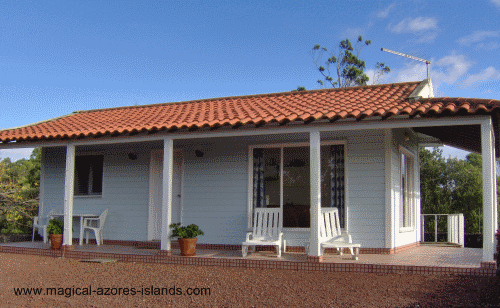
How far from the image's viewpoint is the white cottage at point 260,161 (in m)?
7.88

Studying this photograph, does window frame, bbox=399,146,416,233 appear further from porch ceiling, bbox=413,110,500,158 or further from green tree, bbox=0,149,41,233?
green tree, bbox=0,149,41,233

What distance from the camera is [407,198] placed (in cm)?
1055

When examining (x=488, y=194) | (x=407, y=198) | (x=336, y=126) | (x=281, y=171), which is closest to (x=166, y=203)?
(x=281, y=171)

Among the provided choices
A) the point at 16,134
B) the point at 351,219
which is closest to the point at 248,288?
the point at 351,219

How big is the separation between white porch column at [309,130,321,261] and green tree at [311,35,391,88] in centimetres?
2169

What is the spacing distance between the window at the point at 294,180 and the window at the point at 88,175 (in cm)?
414

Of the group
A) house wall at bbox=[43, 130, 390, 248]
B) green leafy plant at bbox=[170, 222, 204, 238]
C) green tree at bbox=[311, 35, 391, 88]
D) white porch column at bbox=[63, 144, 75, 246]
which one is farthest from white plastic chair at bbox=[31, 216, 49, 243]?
green tree at bbox=[311, 35, 391, 88]

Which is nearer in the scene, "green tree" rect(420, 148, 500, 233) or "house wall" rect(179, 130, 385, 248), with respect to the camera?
"house wall" rect(179, 130, 385, 248)

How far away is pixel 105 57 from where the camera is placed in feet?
64.5

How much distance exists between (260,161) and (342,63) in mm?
21001

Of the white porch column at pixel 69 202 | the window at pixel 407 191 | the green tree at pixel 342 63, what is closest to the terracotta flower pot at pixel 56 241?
the white porch column at pixel 69 202

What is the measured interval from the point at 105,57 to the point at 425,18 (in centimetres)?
1613

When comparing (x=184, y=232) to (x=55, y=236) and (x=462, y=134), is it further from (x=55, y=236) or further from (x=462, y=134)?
(x=462, y=134)

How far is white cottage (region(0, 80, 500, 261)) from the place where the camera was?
788 centimetres
